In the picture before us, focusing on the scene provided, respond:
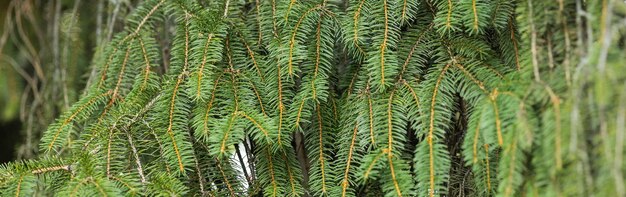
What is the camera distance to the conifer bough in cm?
113

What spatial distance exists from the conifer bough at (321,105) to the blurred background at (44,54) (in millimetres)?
541

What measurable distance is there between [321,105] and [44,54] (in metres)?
1.27

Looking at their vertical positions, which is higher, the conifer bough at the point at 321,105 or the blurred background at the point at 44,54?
the blurred background at the point at 44,54

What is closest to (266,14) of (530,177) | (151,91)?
(151,91)

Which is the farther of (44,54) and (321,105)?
(44,54)

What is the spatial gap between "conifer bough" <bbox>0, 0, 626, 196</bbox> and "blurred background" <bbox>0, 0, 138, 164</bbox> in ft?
1.77

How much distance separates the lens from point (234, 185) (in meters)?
1.32

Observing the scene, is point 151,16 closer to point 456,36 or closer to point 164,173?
point 164,173

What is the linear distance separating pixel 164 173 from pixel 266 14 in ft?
1.18

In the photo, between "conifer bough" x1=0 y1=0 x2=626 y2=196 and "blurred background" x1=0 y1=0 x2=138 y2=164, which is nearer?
"conifer bough" x1=0 y1=0 x2=626 y2=196

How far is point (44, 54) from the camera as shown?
2.22 m

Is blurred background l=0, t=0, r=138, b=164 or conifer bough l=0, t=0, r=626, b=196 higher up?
blurred background l=0, t=0, r=138, b=164

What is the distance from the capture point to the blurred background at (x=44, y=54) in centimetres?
196

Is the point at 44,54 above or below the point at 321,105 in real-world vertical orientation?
above
